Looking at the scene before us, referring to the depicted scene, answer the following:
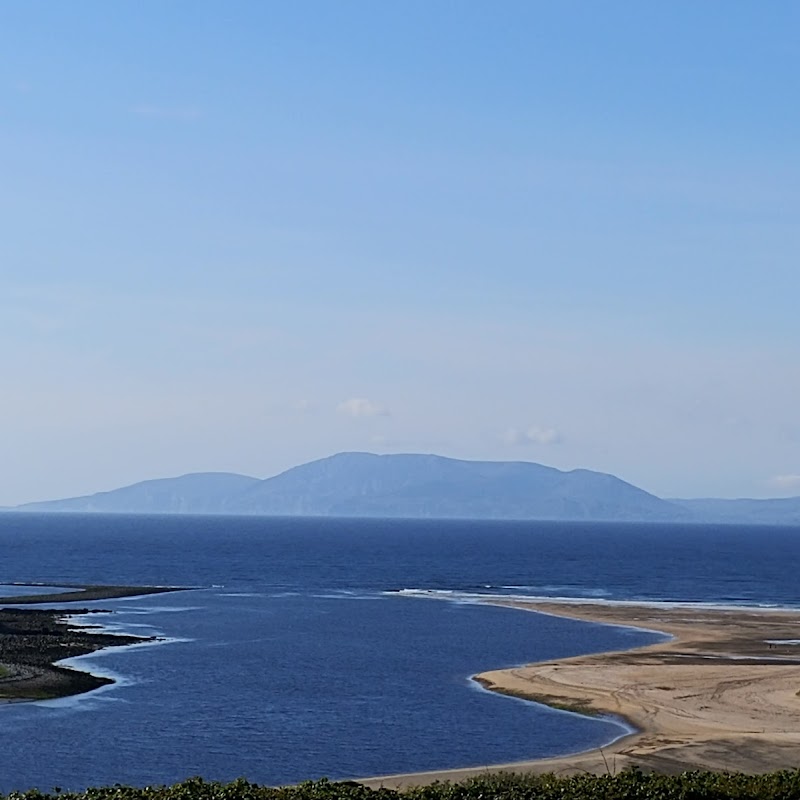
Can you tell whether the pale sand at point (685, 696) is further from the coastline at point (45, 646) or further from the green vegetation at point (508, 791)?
the coastline at point (45, 646)

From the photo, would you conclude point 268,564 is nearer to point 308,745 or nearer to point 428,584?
point 428,584

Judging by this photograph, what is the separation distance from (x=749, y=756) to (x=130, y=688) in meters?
35.6

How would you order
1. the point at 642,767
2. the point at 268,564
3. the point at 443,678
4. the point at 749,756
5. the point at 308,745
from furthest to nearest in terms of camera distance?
the point at 268,564 → the point at 443,678 → the point at 308,745 → the point at 749,756 → the point at 642,767

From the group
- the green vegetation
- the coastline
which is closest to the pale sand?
the green vegetation

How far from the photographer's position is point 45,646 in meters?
84.3

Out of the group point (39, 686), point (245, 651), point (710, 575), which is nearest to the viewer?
point (39, 686)

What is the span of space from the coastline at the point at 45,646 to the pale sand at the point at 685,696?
81.6ft

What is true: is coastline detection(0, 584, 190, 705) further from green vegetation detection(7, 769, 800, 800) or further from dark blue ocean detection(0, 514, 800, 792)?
green vegetation detection(7, 769, 800, 800)

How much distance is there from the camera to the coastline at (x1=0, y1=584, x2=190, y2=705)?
6762 centimetres

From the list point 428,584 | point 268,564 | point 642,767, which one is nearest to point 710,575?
point 428,584

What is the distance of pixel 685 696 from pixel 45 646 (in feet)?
145

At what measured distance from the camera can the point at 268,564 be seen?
7416 inches

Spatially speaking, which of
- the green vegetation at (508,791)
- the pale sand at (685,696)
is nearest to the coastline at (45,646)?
the pale sand at (685,696)

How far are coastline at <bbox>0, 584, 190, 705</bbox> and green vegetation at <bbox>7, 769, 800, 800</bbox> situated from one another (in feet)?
127
